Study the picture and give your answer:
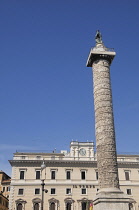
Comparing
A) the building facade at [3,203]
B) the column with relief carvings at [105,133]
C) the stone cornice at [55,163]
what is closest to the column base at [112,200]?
the column with relief carvings at [105,133]

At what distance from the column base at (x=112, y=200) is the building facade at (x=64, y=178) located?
55.1 ft

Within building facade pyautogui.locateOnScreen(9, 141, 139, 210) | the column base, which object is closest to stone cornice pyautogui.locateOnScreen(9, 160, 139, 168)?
building facade pyautogui.locateOnScreen(9, 141, 139, 210)

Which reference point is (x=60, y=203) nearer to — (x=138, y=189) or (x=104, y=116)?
(x=138, y=189)

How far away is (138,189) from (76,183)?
25.9ft

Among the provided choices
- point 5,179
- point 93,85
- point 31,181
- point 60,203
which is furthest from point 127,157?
point 5,179

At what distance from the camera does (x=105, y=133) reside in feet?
58.2

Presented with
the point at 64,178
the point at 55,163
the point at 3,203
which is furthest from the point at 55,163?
the point at 3,203

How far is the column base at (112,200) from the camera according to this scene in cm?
1585

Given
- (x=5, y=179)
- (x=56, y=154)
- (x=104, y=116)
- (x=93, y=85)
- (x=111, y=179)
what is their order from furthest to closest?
(x=5, y=179) < (x=56, y=154) < (x=93, y=85) < (x=104, y=116) < (x=111, y=179)

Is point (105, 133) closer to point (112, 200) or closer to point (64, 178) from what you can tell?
point (112, 200)

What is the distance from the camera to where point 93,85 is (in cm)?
1975

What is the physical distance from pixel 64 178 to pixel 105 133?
17.9 metres

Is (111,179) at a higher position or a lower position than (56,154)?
lower

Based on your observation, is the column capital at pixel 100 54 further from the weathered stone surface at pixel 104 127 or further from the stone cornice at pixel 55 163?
the stone cornice at pixel 55 163
